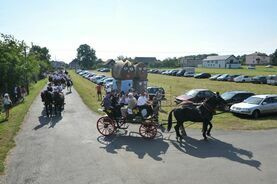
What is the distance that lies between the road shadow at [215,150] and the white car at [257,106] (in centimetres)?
663

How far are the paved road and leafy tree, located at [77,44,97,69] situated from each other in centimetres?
12873

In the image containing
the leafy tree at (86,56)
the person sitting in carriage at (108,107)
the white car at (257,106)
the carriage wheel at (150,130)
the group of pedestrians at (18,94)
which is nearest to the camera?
the carriage wheel at (150,130)

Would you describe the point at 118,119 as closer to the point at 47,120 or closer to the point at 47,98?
the point at 47,120

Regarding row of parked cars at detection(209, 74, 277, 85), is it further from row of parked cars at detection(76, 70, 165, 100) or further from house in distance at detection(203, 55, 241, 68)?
house in distance at detection(203, 55, 241, 68)

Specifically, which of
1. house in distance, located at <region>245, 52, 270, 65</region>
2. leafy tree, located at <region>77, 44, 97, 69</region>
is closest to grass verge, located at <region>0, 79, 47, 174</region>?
leafy tree, located at <region>77, 44, 97, 69</region>

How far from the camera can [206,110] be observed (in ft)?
42.7

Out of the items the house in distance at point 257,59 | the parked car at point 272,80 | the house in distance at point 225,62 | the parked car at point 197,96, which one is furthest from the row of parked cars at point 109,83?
the house in distance at point 257,59

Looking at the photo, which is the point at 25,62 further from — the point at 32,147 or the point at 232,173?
the point at 232,173

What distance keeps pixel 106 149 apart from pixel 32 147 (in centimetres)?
308

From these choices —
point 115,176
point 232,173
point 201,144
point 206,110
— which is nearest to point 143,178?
point 115,176

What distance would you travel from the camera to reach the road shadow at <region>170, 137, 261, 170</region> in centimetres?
1043

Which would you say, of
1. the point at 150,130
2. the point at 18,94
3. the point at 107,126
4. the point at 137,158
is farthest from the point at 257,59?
the point at 137,158

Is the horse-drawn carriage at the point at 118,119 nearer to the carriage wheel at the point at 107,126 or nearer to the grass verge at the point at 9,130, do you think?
the carriage wheel at the point at 107,126

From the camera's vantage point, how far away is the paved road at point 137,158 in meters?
8.78
